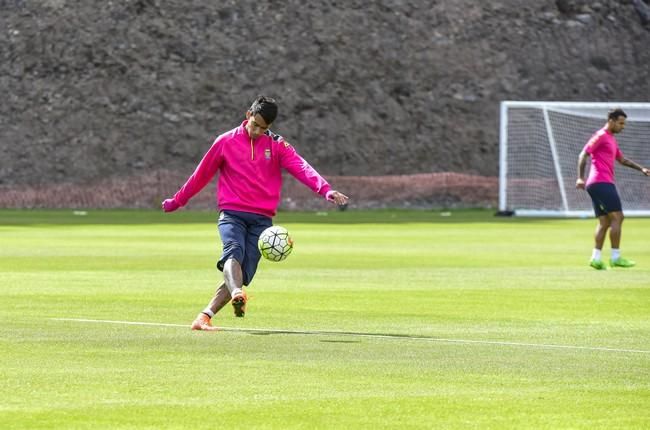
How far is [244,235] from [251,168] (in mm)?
618

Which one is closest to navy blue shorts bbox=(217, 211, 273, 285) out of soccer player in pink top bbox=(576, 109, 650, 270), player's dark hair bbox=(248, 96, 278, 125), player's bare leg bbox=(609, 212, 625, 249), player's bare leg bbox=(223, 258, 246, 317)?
player's bare leg bbox=(223, 258, 246, 317)

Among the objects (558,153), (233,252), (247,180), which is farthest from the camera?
(558,153)

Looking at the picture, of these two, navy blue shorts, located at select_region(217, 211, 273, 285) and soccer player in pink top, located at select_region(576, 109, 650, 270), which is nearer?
navy blue shorts, located at select_region(217, 211, 273, 285)

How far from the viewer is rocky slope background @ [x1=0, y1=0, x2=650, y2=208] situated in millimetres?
65500

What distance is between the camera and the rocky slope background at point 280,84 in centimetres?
6550

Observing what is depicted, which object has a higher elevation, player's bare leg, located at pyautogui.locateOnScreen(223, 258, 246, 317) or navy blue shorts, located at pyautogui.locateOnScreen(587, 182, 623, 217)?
navy blue shorts, located at pyautogui.locateOnScreen(587, 182, 623, 217)

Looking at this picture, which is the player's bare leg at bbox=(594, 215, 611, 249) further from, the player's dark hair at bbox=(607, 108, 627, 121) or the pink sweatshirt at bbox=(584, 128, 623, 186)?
the player's dark hair at bbox=(607, 108, 627, 121)

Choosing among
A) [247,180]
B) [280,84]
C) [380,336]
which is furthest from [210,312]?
[280,84]

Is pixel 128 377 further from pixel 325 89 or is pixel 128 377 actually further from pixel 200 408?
pixel 325 89

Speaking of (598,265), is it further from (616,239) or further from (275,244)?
(275,244)

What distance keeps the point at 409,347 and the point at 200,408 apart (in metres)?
4.03

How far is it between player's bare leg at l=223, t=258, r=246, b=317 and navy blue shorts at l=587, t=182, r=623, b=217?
38.3 feet

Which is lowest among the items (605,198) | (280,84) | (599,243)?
(599,243)

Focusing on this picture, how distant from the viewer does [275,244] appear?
1491 centimetres
